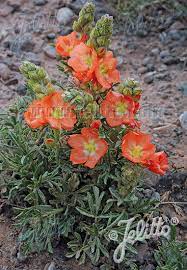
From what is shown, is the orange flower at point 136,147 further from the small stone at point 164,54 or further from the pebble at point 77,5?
the pebble at point 77,5

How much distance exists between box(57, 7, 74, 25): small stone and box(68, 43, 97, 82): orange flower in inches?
71.7

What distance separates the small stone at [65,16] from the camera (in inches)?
165

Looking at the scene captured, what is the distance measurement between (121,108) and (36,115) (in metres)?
0.35

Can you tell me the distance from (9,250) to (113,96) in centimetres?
84

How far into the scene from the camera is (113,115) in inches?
94.6

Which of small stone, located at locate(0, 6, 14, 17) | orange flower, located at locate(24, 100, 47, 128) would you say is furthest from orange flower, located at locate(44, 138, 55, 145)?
small stone, located at locate(0, 6, 14, 17)

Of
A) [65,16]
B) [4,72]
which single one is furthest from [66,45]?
[65,16]

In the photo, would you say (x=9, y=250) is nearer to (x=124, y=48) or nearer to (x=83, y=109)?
(x=83, y=109)

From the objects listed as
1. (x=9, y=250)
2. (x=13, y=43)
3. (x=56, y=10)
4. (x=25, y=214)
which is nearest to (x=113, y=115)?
(x=25, y=214)

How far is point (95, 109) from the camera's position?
7.91 feet

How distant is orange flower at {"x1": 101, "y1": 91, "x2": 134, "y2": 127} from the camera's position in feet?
7.84

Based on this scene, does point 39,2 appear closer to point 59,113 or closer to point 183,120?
point 183,120

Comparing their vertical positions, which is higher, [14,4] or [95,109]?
[95,109]

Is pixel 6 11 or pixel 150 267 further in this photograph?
pixel 6 11
